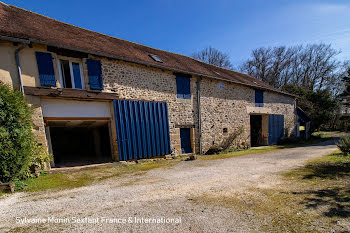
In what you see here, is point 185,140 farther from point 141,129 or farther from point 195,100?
point 141,129

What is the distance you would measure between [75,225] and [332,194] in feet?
15.1

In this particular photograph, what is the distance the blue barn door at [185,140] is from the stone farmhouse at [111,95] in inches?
2.2

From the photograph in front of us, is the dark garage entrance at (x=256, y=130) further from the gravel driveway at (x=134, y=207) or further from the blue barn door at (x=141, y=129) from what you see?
the gravel driveway at (x=134, y=207)

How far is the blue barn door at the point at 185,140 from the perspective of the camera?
8750mm

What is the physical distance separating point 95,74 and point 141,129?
2.95 meters

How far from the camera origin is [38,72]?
518 centimetres

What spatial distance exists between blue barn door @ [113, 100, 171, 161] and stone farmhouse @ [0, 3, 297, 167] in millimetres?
42

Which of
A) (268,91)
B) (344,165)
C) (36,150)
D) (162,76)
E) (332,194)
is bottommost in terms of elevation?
(344,165)

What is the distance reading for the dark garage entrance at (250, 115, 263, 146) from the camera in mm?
12945

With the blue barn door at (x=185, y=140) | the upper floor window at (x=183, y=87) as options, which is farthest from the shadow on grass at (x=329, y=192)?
the upper floor window at (x=183, y=87)

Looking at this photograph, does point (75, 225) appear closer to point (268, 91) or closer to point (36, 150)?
point (36, 150)

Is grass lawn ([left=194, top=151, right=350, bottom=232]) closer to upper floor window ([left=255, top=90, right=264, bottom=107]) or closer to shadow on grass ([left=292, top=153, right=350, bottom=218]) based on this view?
shadow on grass ([left=292, top=153, right=350, bottom=218])

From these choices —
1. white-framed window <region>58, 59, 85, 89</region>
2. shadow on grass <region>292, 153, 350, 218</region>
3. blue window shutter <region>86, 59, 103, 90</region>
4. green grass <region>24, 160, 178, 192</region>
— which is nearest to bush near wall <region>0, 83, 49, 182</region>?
green grass <region>24, 160, 178, 192</region>

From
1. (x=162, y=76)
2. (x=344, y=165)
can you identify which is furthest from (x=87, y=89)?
(x=344, y=165)
